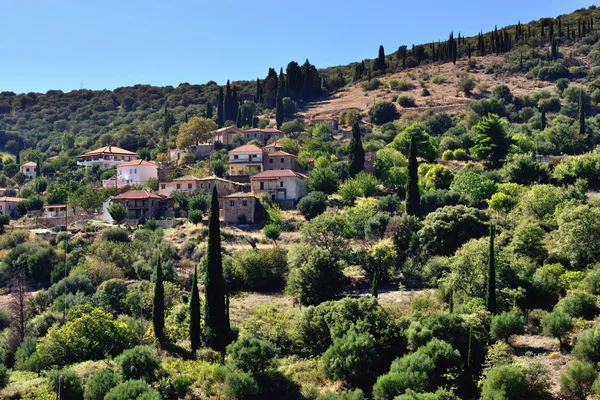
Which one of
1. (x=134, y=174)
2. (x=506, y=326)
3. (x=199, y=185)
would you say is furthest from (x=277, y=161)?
(x=506, y=326)

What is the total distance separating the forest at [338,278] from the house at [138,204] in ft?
7.35

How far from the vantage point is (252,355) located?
3027 cm

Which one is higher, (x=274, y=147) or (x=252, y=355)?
(x=274, y=147)

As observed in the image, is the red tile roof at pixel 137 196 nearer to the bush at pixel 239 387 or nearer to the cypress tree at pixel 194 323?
the cypress tree at pixel 194 323

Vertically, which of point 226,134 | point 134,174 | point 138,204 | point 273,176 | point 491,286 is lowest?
point 491,286

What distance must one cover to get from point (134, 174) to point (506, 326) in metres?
54.4

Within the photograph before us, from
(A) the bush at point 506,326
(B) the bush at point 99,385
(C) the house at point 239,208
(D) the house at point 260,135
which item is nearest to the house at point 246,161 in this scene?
(C) the house at point 239,208

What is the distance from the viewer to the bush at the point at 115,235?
54.1m

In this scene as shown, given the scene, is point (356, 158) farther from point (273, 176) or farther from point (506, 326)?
point (506, 326)

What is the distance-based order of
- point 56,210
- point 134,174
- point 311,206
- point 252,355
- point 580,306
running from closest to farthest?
point 252,355
point 580,306
point 311,206
point 56,210
point 134,174

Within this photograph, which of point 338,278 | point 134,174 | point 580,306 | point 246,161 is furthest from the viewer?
point 134,174

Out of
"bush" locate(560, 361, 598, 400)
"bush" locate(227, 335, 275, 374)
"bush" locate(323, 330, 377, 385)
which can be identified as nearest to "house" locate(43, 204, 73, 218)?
"bush" locate(227, 335, 275, 374)

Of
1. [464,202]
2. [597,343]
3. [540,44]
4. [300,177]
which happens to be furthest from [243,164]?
[540,44]

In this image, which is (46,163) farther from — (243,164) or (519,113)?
(519,113)
